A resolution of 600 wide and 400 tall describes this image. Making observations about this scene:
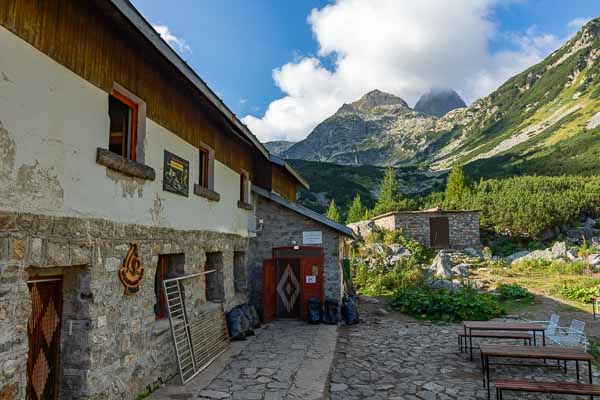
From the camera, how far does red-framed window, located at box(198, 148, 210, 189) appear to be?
8734 mm

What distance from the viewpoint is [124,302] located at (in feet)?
17.8

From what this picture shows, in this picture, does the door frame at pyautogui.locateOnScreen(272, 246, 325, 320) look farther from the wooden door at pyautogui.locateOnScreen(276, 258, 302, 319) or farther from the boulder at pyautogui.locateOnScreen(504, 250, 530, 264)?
the boulder at pyautogui.locateOnScreen(504, 250, 530, 264)

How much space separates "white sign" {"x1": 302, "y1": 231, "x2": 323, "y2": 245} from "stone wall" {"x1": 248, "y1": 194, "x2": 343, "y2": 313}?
9 centimetres

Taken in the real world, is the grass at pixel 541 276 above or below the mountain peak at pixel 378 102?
below

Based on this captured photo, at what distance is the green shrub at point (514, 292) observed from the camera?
14633mm

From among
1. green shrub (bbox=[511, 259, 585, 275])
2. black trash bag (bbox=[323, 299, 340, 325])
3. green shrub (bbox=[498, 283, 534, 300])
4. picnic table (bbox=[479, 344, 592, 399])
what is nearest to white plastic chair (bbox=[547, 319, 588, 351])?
picnic table (bbox=[479, 344, 592, 399])

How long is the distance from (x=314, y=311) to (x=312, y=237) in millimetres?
2074

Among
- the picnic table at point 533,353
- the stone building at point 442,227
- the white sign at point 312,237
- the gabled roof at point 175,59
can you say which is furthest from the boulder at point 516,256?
the gabled roof at point 175,59

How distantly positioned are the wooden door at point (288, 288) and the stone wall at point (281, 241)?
680 mm

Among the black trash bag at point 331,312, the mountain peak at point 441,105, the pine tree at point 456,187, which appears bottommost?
the black trash bag at point 331,312

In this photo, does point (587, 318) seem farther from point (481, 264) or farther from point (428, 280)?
point (481, 264)

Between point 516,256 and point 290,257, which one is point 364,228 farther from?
point 290,257

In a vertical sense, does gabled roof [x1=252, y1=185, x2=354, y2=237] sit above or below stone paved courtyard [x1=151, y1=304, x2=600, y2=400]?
above

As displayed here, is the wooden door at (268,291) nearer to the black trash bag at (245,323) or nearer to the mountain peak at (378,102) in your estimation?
the black trash bag at (245,323)
